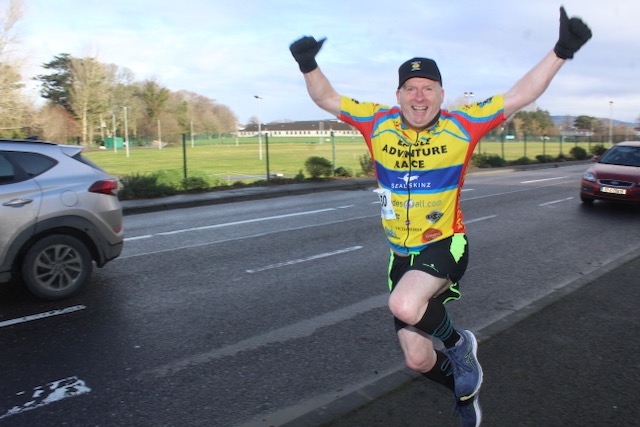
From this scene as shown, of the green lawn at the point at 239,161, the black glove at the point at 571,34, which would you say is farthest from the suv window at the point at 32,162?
the green lawn at the point at 239,161

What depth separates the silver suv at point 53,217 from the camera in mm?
5246

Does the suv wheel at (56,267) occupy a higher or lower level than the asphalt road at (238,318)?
higher

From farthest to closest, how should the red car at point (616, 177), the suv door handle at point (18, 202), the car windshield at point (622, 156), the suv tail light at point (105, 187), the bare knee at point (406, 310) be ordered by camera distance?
the car windshield at point (622, 156) < the red car at point (616, 177) < the suv tail light at point (105, 187) < the suv door handle at point (18, 202) < the bare knee at point (406, 310)

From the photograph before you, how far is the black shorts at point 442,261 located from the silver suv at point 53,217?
4.03 metres

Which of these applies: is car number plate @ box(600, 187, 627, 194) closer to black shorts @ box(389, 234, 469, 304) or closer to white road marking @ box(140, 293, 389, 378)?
white road marking @ box(140, 293, 389, 378)

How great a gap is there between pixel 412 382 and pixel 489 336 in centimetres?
106

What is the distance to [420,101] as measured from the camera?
285 cm

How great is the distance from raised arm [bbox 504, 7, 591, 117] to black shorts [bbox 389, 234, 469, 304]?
80 centimetres

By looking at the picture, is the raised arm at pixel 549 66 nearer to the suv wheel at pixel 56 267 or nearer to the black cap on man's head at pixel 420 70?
the black cap on man's head at pixel 420 70

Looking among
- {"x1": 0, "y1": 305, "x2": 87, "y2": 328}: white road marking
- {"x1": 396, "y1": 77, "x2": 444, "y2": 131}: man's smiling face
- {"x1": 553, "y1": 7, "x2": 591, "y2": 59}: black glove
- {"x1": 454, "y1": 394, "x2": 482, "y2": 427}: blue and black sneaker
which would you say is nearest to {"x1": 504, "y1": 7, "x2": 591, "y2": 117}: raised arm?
{"x1": 553, "y1": 7, "x2": 591, "y2": 59}: black glove

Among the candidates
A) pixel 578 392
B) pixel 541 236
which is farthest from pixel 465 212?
pixel 578 392

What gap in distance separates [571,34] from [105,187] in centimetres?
501

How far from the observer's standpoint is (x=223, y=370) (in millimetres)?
Result: 3861

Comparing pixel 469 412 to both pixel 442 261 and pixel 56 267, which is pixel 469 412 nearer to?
pixel 442 261
